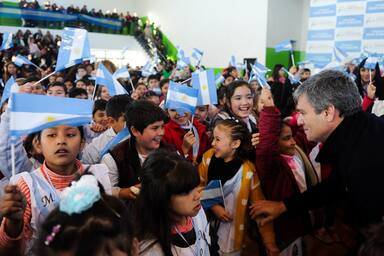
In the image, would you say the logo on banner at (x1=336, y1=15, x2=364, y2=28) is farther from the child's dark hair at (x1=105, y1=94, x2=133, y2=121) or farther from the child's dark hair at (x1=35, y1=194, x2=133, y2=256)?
the child's dark hair at (x1=35, y1=194, x2=133, y2=256)

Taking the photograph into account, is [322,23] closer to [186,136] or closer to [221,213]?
[186,136]

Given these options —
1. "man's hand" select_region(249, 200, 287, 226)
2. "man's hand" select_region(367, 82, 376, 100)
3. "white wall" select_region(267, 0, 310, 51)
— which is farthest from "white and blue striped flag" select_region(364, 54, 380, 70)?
"white wall" select_region(267, 0, 310, 51)

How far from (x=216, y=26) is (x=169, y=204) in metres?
14.0

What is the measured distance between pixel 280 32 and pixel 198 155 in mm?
11203

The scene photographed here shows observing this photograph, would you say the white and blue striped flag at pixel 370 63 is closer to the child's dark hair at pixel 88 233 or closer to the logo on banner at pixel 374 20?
the logo on banner at pixel 374 20

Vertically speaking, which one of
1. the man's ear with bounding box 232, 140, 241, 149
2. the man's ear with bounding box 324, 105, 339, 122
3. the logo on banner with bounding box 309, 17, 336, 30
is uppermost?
the logo on banner with bounding box 309, 17, 336, 30

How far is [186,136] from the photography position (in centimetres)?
295

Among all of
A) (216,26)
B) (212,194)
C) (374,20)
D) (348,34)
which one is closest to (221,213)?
(212,194)

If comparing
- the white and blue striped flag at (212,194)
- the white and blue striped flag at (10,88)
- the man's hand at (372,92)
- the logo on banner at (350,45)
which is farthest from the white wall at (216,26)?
the white and blue striped flag at (212,194)

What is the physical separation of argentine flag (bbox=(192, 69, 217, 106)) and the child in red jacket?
20 centimetres

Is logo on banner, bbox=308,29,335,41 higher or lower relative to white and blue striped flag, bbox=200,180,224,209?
higher

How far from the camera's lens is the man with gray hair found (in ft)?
5.59

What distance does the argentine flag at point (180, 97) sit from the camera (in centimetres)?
295

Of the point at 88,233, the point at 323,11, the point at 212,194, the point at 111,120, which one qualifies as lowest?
the point at 212,194
